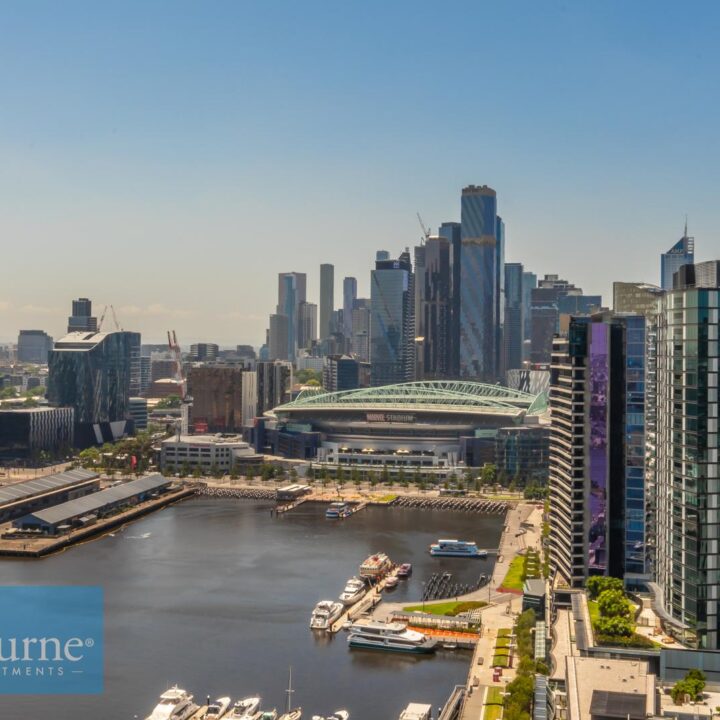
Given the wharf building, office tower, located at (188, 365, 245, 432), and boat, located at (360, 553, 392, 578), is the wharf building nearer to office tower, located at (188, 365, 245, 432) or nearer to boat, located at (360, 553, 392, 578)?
office tower, located at (188, 365, 245, 432)

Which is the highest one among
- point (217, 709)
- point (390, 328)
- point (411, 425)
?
point (390, 328)

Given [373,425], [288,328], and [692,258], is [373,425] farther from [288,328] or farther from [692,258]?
[288,328]

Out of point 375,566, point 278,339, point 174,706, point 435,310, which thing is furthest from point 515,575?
point 278,339

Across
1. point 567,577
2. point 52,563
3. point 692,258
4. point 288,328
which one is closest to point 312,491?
point 52,563

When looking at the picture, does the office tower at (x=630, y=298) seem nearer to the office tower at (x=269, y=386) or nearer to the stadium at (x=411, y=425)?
the stadium at (x=411, y=425)

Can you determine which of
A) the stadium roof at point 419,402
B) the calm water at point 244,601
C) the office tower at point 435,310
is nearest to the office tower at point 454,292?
the office tower at point 435,310

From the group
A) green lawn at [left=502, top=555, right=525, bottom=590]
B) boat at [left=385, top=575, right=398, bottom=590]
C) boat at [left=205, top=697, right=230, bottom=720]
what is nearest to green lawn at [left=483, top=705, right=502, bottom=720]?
boat at [left=205, top=697, right=230, bottom=720]

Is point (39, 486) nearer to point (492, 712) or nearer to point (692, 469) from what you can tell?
point (492, 712)

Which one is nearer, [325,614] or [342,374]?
[325,614]
